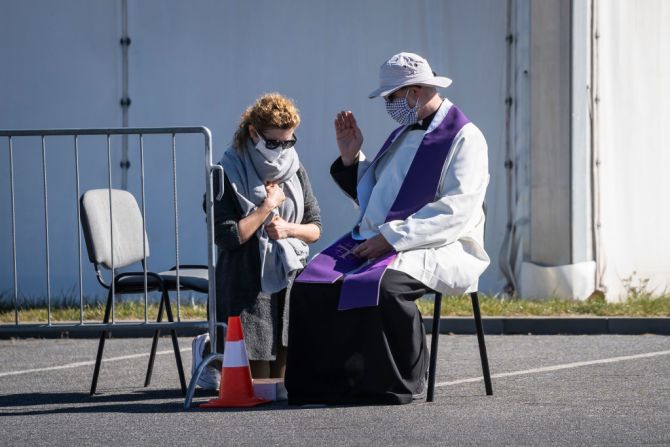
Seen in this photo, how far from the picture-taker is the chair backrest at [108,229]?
767 cm

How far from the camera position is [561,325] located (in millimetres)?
10688

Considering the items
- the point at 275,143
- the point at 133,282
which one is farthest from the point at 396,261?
the point at 133,282

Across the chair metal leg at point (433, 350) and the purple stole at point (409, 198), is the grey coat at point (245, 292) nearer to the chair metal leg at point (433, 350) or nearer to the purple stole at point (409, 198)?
the purple stole at point (409, 198)

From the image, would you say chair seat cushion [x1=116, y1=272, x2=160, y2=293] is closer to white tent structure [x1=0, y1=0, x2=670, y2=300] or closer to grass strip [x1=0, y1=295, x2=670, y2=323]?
grass strip [x1=0, y1=295, x2=670, y2=323]

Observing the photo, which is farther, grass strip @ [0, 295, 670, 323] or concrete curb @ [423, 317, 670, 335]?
grass strip @ [0, 295, 670, 323]

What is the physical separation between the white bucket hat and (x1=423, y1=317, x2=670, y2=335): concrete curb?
11.6 ft

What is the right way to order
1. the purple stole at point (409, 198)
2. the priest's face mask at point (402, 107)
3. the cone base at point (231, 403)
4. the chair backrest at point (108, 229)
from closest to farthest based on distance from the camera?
the cone base at point (231, 403) < the purple stole at point (409, 198) < the priest's face mask at point (402, 107) < the chair backrest at point (108, 229)

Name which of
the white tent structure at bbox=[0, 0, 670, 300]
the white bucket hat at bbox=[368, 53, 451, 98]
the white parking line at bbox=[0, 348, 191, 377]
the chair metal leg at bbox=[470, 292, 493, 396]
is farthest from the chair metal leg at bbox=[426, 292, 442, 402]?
the white tent structure at bbox=[0, 0, 670, 300]

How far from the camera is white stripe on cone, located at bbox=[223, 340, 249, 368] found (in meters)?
7.16

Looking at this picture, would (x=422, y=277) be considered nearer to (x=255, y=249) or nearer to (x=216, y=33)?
(x=255, y=249)

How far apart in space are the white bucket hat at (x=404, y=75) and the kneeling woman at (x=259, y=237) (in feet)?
2.03

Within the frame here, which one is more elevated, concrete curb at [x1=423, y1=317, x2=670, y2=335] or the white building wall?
the white building wall

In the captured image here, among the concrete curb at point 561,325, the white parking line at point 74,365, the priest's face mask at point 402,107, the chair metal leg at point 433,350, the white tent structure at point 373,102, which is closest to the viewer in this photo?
the chair metal leg at point 433,350

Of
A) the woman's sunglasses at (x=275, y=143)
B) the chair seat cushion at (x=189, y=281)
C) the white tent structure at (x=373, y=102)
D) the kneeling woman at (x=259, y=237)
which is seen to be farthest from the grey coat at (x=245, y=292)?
the white tent structure at (x=373, y=102)
